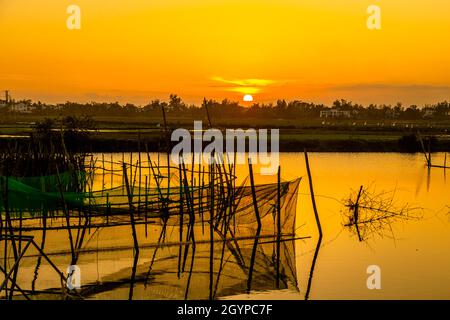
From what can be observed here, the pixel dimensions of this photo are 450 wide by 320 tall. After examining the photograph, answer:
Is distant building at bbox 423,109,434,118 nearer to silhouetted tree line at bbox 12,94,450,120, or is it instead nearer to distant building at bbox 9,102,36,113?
silhouetted tree line at bbox 12,94,450,120

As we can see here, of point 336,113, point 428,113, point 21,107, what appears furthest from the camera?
point 428,113

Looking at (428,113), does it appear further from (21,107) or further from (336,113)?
(21,107)

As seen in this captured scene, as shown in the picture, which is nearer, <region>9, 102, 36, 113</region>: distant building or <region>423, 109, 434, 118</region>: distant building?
<region>9, 102, 36, 113</region>: distant building

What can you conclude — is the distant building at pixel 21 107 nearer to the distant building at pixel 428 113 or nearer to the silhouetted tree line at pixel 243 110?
the silhouetted tree line at pixel 243 110

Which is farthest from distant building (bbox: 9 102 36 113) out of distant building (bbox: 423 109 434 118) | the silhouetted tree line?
distant building (bbox: 423 109 434 118)

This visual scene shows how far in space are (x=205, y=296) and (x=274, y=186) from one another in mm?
3268

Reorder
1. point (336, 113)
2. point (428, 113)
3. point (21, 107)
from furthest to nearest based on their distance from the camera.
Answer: point (428, 113) → point (336, 113) → point (21, 107)

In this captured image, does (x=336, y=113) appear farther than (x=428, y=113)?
No

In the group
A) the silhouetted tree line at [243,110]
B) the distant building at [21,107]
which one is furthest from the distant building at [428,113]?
the distant building at [21,107]

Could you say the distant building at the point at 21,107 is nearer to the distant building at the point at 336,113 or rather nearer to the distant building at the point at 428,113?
the distant building at the point at 336,113

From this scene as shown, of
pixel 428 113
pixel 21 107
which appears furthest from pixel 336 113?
pixel 21 107

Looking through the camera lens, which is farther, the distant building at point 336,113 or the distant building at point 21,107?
the distant building at point 336,113

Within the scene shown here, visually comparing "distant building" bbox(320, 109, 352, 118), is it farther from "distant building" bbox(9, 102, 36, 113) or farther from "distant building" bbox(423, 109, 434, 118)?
"distant building" bbox(9, 102, 36, 113)

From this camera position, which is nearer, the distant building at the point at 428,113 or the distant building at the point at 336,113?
the distant building at the point at 428,113
